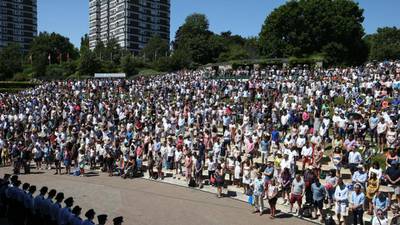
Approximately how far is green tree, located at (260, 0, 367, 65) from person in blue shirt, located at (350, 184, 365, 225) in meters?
63.8

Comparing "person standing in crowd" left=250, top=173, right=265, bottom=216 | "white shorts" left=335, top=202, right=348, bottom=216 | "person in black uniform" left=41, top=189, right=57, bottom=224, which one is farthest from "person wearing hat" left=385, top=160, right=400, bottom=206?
"person in black uniform" left=41, top=189, right=57, bottom=224

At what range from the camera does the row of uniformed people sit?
37.5 feet

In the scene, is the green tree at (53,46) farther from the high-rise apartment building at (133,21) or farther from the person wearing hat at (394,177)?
the person wearing hat at (394,177)

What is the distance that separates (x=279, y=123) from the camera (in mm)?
25578


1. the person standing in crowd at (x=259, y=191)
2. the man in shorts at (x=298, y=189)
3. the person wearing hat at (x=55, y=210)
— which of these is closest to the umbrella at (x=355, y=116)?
the man in shorts at (x=298, y=189)

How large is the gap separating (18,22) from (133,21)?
127ft

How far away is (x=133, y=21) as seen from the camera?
150125mm

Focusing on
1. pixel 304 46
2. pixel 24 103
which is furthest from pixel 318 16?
pixel 24 103

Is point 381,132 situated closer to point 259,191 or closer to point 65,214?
point 259,191

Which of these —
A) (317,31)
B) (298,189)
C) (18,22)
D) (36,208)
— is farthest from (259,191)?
(18,22)

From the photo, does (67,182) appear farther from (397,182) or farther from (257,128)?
(397,182)

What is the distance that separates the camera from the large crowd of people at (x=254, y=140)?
16.3 meters

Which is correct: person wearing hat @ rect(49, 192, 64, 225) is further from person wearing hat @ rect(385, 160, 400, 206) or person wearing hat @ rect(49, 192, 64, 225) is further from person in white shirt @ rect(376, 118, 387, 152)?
person in white shirt @ rect(376, 118, 387, 152)

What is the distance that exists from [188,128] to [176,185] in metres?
6.67
